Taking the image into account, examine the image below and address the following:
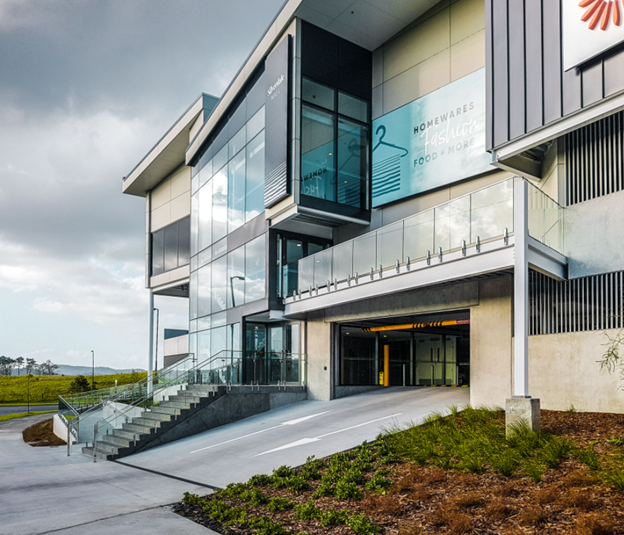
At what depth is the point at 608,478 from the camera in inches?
282

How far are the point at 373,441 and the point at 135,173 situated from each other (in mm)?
30860

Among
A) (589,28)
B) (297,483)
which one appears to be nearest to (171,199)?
(589,28)

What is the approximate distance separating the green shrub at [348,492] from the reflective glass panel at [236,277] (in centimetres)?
1548

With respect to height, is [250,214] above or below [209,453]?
above

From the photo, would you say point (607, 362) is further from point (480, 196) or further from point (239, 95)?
point (239, 95)

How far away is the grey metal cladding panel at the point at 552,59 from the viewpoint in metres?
13.0

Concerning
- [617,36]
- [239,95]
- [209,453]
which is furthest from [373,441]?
[239,95]

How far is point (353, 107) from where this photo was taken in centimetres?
2208

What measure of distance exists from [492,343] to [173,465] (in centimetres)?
886

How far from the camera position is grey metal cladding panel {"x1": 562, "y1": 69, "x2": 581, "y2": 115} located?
41.3 ft

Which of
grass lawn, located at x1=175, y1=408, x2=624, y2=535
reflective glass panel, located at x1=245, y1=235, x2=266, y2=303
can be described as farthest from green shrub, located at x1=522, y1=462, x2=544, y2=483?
reflective glass panel, located at x1=245, y1=235, x2=266, y2=303

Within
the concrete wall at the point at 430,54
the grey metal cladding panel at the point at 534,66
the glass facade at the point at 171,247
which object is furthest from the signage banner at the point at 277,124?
the glass facade at the point at 171,247

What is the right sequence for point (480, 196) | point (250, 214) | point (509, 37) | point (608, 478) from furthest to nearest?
point (250, 214) → point (509, 37) → point (480, 196) → point (608, 478)

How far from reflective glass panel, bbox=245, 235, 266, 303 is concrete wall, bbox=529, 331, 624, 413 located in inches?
440
